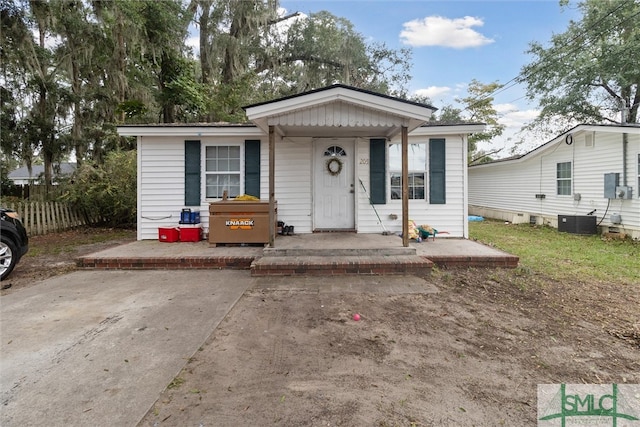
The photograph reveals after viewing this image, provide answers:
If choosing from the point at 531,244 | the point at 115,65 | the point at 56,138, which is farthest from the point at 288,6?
the point at 531,244

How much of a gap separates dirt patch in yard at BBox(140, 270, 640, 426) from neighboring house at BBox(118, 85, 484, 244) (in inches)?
127

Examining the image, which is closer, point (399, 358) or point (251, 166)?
point (399, 358)

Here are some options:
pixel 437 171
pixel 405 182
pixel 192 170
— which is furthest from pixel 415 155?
pixel 192 170

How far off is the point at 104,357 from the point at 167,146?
5447 mm

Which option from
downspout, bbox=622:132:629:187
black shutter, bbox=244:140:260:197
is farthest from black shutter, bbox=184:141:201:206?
downspout, bbox=622:132:629:187

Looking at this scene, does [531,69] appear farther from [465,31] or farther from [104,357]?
[104,357]

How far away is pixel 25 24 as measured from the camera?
8.70 meters

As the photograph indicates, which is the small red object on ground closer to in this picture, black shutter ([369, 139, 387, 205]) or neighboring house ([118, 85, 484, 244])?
neighboring house ([118, 85, 484, 244])

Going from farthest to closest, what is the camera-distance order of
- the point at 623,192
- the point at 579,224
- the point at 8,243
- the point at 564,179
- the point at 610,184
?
the point at 564,179, the point at 579,224, the point at 610,184, the point at 623,192, the point at 8,243

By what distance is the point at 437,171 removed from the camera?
6.95 meters

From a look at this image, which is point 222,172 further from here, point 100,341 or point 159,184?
point 100,341

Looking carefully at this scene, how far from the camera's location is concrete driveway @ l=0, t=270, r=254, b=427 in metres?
1.87

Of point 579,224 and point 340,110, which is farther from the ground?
point 340,110

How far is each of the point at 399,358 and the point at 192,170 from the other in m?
5.96
